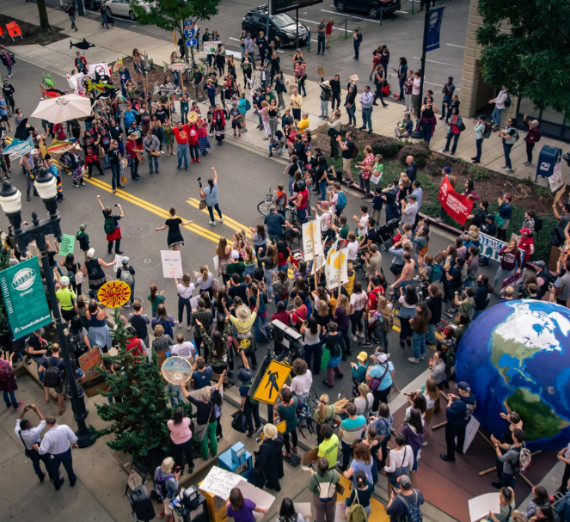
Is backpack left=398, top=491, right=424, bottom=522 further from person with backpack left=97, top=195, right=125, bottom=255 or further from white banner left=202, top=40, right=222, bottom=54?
white banner left=202, top=40, right=222, bottom=54

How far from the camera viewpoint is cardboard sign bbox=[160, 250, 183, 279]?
52.2 feet

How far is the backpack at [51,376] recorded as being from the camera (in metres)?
12.8

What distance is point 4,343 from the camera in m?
14.5

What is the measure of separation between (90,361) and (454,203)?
971 centimetres

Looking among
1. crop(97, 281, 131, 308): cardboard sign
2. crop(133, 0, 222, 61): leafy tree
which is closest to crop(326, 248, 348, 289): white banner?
crop(97, 281, 131, 308): cardboard sign

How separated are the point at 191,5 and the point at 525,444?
24.5 m

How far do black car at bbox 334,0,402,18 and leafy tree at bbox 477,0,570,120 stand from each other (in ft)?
53.4

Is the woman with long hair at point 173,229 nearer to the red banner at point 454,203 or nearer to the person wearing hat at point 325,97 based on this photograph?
the red banner at point 454,203

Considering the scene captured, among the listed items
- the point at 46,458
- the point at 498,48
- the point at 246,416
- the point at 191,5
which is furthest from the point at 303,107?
the point at 46,458

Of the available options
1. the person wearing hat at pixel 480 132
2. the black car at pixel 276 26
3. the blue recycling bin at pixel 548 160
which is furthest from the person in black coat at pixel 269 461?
the black car at pixel 276 26

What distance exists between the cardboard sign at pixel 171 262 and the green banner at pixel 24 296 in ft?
13.1

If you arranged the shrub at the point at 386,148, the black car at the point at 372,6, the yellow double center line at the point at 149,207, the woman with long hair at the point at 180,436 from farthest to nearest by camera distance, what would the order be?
the black car at the point at 372,6 → the shrub at the point at 386,148 → the yellow double center line at the point at 149,207 → the woman with long hair at the point at 180,436

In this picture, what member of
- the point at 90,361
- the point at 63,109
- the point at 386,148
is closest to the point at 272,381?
the point at 90,361

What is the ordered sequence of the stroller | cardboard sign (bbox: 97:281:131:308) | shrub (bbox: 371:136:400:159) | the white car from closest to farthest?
1. cardboard sign (bbox: 97:281:131:308)
2. the stroller
3. shrub (bbox: 371:136:400:159)
4. the white car
